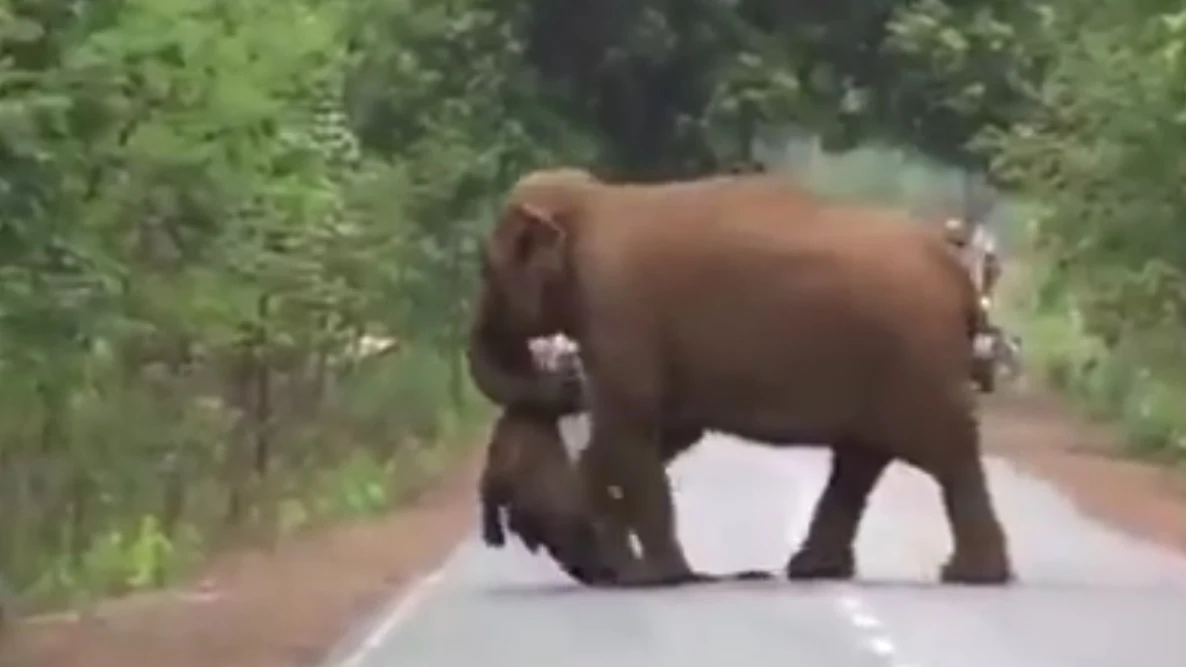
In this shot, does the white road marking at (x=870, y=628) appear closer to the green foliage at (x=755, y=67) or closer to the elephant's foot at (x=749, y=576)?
the elephant's foot at (x=749, y=576)

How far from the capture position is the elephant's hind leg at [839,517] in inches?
902

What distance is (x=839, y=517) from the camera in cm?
2316

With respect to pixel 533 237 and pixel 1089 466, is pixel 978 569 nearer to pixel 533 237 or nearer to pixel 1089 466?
pixel 533 237

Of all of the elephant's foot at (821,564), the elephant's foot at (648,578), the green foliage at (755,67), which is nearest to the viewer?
the elephant's foot at (648,578)

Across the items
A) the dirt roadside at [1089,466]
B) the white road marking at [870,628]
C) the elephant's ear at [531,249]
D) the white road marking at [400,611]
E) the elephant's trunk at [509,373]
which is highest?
the elephant's ear at [531,249]

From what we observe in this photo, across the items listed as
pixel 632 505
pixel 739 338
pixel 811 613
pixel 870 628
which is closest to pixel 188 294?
pixel 632 505

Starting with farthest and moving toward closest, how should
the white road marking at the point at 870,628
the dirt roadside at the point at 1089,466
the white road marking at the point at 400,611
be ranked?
the dirt roadside at the point at 1089,466 < the white road marking at the point at 400,611 < the white road marking at the point at 870,628

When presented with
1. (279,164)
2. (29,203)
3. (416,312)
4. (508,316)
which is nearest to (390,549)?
(279,164)

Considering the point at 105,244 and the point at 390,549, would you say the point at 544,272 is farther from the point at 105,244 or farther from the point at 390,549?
the point at 390,549

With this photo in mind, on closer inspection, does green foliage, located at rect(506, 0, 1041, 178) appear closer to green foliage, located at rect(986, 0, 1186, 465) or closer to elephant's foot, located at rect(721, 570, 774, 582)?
green foliage, located at rect(986, 0, 1186, 465)

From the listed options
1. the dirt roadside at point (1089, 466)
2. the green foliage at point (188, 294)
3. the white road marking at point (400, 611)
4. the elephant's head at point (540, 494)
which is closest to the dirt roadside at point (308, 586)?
the dirt roadside at point (1089, 466)

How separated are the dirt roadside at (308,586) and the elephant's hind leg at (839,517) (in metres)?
2.65

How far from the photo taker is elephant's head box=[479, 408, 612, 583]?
22.1 metres

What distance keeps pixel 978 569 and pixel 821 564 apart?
1059 millimetres
